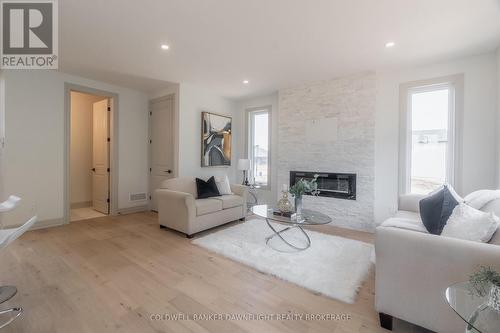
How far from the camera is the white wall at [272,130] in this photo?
5110 millimetres

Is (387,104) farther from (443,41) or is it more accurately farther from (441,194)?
(441,194)

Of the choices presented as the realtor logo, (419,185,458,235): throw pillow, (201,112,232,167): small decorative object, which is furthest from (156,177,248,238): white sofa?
(419,185,458,235): throw pillow

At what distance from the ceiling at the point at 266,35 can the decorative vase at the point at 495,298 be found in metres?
2.31

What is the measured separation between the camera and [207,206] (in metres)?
3.49

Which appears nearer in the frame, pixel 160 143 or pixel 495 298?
pixel 495 298

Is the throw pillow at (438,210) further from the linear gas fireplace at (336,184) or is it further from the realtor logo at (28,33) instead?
the realtor logo at (28,33)

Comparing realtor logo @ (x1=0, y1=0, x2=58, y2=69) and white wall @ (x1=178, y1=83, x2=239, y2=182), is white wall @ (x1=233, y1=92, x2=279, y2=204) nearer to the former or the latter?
white wall @ (x1=178, y1=83, x2=239, y2=182)

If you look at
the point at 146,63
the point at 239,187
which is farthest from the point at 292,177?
the point at 146,63

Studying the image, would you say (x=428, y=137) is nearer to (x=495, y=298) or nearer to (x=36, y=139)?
(x=495, y=298)

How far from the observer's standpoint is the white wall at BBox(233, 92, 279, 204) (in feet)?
16.8

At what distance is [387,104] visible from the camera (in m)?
3.72

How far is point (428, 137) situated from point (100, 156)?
618cm

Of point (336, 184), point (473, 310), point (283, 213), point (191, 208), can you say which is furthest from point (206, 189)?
point (473, 310)

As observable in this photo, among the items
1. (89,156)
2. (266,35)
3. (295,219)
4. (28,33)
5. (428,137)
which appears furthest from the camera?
(89,156)
